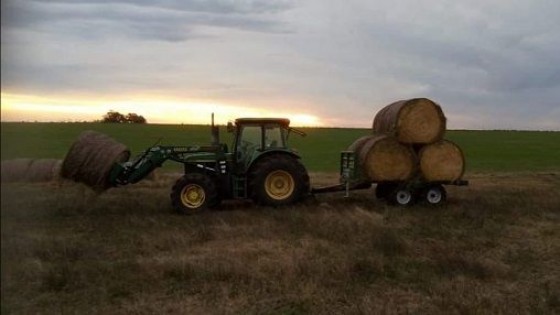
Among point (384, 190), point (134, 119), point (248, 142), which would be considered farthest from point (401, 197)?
point (134, 119)

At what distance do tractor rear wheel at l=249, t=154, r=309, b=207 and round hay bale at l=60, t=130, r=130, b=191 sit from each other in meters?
3.07

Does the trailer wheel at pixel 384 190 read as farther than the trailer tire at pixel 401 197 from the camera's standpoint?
Yes

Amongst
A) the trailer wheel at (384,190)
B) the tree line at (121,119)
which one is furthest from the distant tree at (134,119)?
the trailer wheel at (384,190)

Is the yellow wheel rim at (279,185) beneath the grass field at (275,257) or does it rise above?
above

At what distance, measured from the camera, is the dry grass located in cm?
649

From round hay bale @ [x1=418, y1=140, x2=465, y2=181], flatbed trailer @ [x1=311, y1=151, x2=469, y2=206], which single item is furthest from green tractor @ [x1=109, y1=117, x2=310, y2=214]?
round hay bale @ [x1=418, y1=140, x2=465, y2=181]

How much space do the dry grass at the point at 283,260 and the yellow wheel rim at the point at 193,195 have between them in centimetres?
55

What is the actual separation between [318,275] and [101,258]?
3.10 metres

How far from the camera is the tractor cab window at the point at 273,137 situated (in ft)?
50.0

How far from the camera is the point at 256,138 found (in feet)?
50.3

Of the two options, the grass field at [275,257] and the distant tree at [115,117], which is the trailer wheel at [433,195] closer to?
the grass field at [275,257]

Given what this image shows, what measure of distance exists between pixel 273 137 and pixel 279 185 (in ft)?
3.67

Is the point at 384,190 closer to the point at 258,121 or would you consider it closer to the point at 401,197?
the point at 401,197

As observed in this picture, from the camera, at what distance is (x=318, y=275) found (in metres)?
7.61
